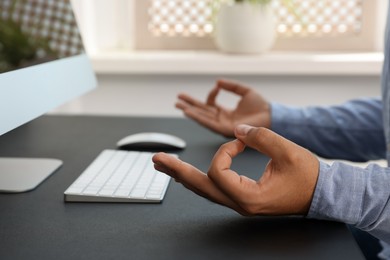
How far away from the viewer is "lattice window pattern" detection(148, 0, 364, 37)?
1.70 metres

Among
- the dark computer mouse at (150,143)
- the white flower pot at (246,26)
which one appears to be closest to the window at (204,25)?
the white flower pot at (246,26)

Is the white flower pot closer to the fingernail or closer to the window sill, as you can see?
the window sill

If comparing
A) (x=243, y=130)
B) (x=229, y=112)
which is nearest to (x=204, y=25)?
(x=229, y=112)

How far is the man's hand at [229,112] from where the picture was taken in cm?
103

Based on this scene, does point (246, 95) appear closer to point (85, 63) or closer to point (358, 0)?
point (85, 63)

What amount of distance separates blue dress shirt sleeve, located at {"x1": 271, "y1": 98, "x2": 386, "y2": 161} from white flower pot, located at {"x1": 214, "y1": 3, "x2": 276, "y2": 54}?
1.85 ft

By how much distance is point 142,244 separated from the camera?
54 cm

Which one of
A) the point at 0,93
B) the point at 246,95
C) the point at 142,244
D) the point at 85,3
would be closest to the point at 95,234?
the point at 142,244

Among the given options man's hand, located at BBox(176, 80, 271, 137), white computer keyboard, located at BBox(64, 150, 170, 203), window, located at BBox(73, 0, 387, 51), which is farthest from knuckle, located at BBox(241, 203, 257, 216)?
window, located at BBox(73, 0, 387, 51)

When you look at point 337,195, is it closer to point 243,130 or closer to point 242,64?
point 243,130

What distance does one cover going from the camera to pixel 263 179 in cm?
56

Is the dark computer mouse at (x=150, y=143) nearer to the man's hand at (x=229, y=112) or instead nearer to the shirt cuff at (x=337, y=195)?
the man's hand at (x=229, y=112)

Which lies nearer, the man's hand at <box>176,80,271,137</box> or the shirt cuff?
the shirt cuff

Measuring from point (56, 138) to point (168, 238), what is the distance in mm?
533
